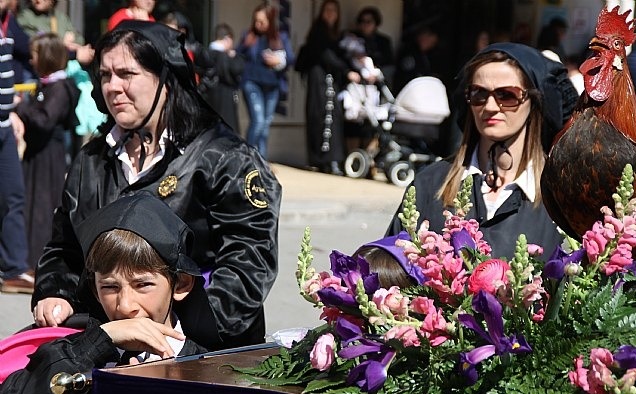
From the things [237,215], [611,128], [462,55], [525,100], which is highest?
[611,128]

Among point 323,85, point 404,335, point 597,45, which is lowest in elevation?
point 323,85

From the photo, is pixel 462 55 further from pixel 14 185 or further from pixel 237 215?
pixel 237 215

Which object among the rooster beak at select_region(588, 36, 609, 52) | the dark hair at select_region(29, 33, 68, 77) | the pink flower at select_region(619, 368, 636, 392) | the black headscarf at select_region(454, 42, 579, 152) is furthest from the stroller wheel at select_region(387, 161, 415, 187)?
the pink flower at select_region(619, 368, 636, 392)

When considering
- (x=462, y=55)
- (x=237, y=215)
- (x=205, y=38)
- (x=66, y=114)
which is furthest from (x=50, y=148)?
(x=462, y=55)

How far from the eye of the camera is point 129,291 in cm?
318

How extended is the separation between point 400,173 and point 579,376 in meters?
12.9

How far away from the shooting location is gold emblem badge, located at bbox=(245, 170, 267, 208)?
12.6 feet

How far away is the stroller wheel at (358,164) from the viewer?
49.5 feet

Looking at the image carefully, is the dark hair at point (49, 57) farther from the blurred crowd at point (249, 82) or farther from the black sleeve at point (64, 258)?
the black sleeve at point (64, 258)

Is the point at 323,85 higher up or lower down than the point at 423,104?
lower down

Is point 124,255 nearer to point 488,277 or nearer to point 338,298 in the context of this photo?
point 338,298

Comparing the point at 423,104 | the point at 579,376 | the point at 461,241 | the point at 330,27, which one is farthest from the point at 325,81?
the point at 579,376

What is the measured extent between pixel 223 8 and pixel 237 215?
12.3m

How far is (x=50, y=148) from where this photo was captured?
905cm
